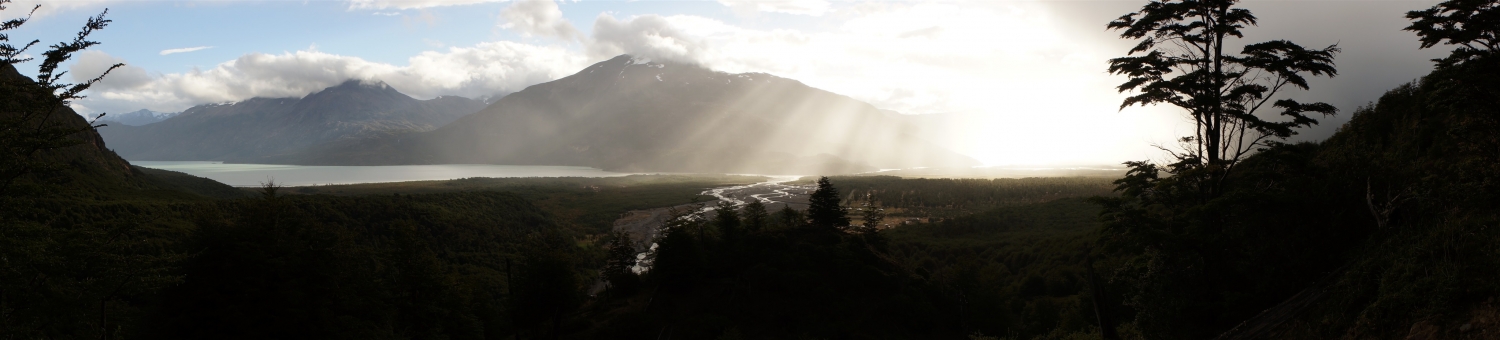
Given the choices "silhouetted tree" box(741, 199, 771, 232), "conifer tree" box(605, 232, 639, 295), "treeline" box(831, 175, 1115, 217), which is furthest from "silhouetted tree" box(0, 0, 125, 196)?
"treeline" box(831, 175, 1115, 217)

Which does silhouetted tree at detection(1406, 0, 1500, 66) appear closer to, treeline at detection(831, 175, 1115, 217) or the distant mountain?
the distant mountain

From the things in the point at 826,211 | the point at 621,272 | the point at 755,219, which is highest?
the point at 826,211

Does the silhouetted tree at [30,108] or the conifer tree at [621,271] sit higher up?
the silhouetted tree at [30,108]

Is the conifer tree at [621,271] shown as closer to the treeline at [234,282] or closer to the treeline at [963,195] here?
the treeline at [234,282]

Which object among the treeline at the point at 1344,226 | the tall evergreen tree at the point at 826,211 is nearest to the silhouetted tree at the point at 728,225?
the tall evergreen tree at the point at 826,211

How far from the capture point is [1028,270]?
151ft

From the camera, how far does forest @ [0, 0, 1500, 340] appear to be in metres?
11.7

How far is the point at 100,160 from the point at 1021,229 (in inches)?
4866

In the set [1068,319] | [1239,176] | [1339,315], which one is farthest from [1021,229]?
[1339,315]

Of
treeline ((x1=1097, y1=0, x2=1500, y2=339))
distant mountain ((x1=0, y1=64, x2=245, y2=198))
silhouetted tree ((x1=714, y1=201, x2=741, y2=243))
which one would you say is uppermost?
distant mountain ((x1=0, y1=64, x2=245, y2=198))

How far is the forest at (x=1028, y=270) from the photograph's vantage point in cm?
1174

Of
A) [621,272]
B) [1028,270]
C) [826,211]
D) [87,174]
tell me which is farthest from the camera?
[87,174]

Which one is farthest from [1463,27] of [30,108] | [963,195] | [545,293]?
[963,195]

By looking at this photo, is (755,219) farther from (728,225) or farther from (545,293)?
(545,293)
